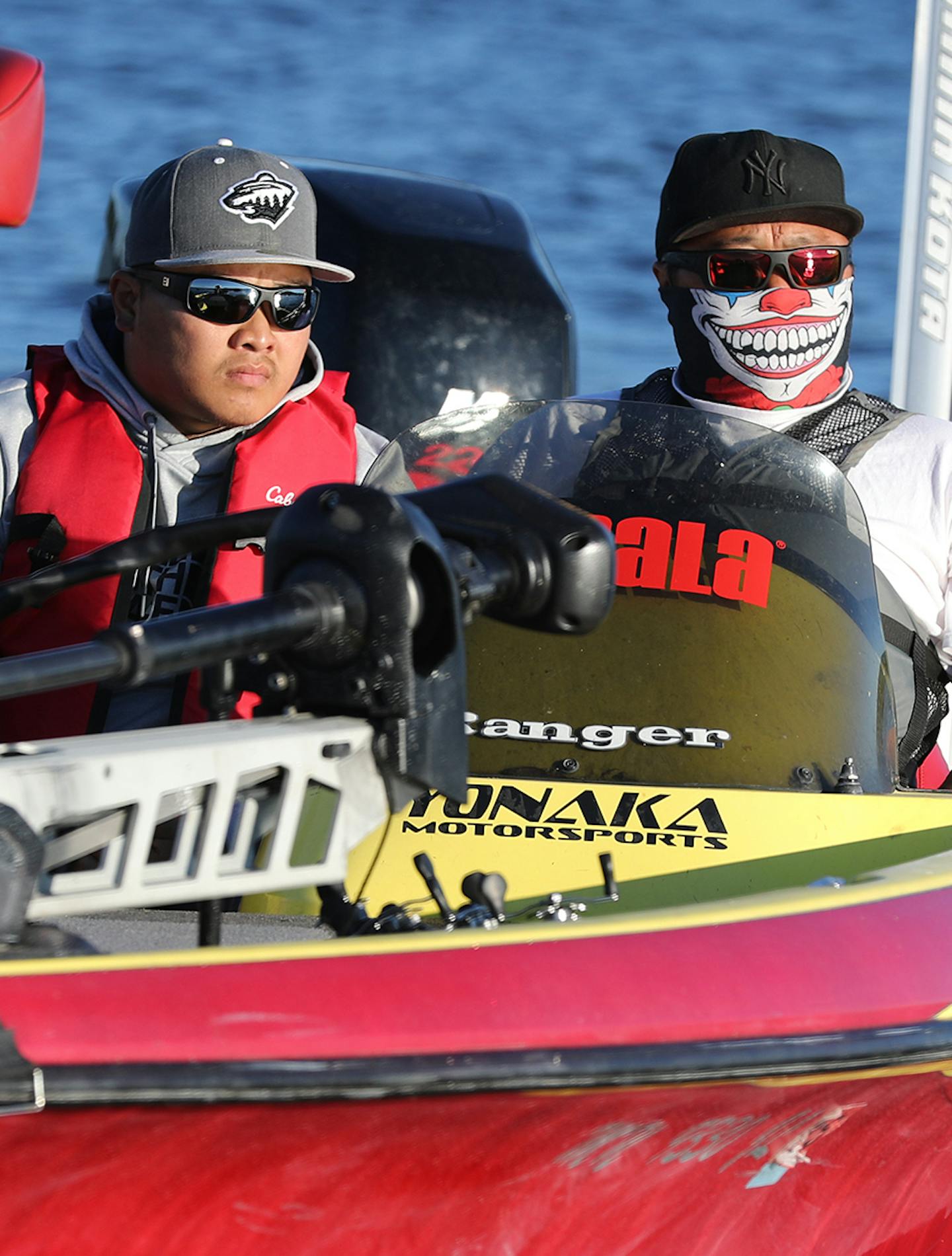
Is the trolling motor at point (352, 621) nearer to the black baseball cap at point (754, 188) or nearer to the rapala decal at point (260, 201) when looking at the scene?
the rapala decal at point (260, 201)

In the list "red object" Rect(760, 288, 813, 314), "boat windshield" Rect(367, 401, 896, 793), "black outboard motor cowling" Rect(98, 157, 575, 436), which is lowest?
"black outboard motor cowling" Rect(98, 157, 575, 436)

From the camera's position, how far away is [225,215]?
2.91 meters

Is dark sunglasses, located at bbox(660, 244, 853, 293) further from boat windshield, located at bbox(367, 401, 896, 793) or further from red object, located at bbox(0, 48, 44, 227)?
red object, located at bbox(0, 48, 44, 227)

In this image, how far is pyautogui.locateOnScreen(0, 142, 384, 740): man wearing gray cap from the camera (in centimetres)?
291

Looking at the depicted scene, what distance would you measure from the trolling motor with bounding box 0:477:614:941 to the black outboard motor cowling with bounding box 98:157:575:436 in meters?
3.36

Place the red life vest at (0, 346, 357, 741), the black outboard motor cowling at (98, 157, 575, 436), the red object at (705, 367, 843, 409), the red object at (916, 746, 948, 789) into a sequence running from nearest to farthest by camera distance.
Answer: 1. the red life vest at (0, 346, 357, 741)
2. the red object at (916, 746, 948, 789)
3. the red object at (705, 367, 843, 409)
4. the black outboard motor cowling at (98, 157, 575, 436)

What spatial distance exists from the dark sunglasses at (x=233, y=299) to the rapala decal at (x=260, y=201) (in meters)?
0.10

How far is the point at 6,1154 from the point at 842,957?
2.89 ft

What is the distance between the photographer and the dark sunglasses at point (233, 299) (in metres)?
2.88

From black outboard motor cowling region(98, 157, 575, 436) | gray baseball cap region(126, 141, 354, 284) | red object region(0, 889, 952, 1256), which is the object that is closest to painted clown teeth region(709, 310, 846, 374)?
gray baseball cap region(126, 141, 354, 284)

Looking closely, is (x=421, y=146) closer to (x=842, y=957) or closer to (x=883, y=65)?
(x=883, y=65)

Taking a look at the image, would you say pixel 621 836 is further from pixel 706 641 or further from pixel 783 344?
pixel 783 344

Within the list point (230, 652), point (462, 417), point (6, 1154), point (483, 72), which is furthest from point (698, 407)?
point (483, 72)

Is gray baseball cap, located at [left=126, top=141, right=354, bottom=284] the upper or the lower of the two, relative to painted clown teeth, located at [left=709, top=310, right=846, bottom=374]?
upper
